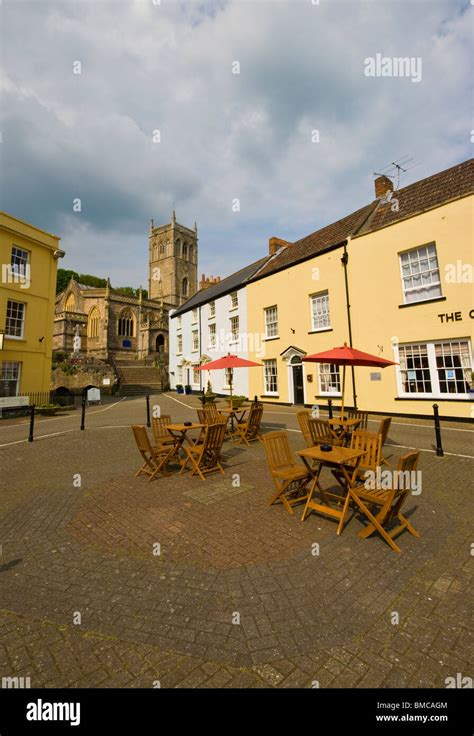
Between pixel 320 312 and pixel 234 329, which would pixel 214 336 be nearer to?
pixel 234 329

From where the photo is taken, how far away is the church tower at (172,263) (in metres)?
63.9

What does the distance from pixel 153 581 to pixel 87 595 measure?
24.5 inches

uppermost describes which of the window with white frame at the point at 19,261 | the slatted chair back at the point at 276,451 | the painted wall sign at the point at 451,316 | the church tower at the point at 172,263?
the church tower at the point at 172,263

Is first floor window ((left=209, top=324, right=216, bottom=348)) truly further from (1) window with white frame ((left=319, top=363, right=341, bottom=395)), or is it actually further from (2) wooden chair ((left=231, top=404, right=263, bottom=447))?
(2) wooden chair ((left=231, top=404, right=263, bottom=447))

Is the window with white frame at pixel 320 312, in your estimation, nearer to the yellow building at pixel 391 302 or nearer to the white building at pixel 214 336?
the yellow building at pixel 391 302

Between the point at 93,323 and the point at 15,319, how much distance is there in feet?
101

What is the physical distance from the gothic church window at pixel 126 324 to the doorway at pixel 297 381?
3595 centimetres

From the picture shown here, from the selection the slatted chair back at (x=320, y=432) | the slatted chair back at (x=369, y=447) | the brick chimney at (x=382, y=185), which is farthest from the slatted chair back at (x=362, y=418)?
the brick chimney at (x=382, y=185)

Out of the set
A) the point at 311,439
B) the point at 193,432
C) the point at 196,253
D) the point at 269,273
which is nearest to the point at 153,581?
the point at 311,439

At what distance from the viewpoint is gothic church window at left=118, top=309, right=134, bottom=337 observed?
47344mm

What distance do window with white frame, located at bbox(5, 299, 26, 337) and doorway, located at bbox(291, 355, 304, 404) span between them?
16.0 meters

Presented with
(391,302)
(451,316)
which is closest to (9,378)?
(391,302)
